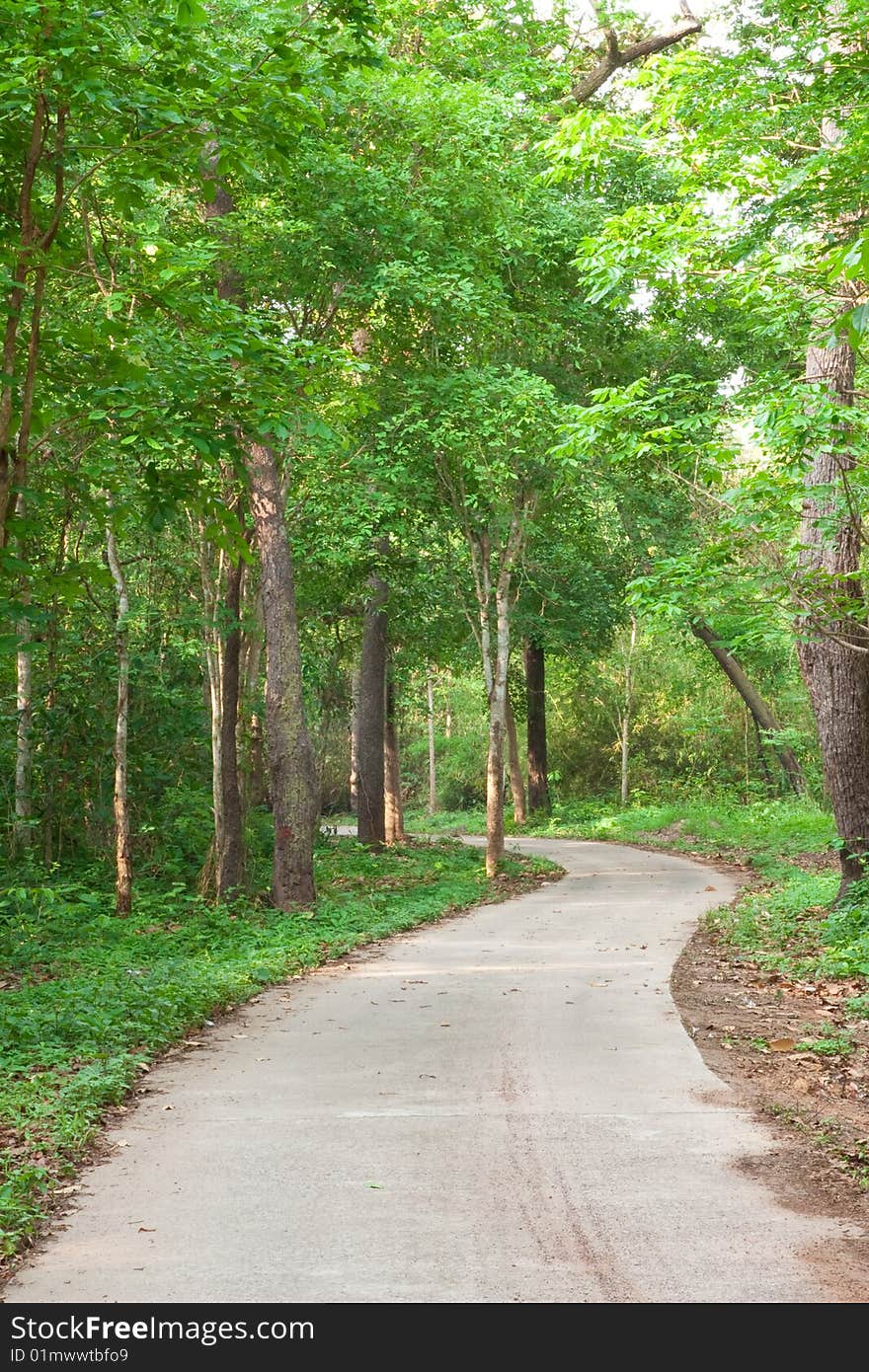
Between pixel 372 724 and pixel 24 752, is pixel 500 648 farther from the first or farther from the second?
pixel 24 752

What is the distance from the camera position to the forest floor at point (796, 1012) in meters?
5.88

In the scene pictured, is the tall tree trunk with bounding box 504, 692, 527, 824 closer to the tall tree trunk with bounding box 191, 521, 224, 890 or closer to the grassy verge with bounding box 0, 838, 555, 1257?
the grassy verge with bounding box 0, 838, 555, 1257

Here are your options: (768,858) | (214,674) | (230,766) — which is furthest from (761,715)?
(230,766)

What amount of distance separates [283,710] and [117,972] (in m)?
5.30

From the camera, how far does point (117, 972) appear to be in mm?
10578

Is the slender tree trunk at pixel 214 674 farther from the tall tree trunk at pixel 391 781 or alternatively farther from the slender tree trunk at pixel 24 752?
the tall tree trunk at pixel 391 781

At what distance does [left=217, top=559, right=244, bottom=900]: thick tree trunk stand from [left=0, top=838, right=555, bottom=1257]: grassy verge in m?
0.59

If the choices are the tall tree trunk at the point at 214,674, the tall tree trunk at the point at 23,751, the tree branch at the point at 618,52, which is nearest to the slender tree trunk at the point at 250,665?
the tall tree trunk at the point at 214,674

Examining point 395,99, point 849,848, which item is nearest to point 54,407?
point 395,99

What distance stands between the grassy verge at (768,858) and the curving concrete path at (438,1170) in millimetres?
2252

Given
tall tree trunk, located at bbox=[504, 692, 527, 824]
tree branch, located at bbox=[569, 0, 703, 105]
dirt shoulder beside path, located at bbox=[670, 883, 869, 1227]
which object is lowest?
dirt shoulder beside path, located at bbox=[670, 883, 869, 1227]

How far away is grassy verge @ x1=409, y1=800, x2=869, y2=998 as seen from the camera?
11.6 m

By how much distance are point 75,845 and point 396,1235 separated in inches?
550

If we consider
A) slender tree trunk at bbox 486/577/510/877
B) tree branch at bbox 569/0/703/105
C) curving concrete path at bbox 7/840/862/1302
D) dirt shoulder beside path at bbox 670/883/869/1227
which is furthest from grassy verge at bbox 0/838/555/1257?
tree branch at bbox 569/0/703/105
